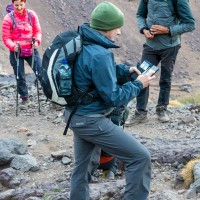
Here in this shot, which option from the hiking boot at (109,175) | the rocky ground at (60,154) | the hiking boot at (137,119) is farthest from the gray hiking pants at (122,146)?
the hiking boot at (137,119)

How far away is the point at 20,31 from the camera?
8.98 metres

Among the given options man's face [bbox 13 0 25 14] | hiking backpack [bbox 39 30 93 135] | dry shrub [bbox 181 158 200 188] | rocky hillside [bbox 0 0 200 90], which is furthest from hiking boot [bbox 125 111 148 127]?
rocky hillside [bbox 0 0 200 90]

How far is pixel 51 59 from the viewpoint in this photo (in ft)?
14.9

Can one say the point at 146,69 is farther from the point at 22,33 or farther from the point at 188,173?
the point at 22,33

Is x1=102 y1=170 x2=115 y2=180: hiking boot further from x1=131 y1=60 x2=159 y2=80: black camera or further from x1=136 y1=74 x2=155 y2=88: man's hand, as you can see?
x1=136 y1=74 x2=155 y2=88: man's hand

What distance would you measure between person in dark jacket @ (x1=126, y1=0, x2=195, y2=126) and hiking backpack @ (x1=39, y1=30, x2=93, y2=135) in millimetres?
3019

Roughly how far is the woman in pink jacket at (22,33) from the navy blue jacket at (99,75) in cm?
450

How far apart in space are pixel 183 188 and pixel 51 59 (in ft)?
7.67

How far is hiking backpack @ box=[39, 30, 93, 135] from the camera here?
14.7 ft

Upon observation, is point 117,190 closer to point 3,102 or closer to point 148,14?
point 148,14

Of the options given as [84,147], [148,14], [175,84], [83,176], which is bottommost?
[175,84]

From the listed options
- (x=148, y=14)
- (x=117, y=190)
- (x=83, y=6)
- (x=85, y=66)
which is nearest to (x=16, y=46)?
(x=148, y=14)

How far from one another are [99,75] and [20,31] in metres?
4.93

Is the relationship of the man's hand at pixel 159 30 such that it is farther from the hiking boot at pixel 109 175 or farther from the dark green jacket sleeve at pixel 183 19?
the hiking boot at pixel 109 175
